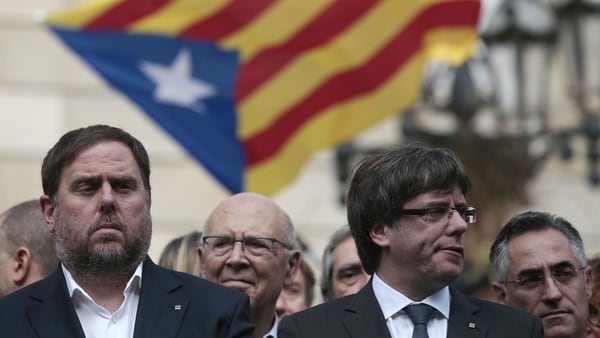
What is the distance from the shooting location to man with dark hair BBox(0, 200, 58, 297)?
7852 millimetres

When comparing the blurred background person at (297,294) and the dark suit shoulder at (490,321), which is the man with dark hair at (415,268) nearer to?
the dark suit shoulder at (490,321)

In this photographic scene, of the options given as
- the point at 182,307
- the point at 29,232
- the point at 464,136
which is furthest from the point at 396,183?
the point at 464,136

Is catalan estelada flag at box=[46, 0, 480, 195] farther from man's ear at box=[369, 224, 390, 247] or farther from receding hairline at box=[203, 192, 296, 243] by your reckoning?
man's ear at box=[369, 224, 390, 247]

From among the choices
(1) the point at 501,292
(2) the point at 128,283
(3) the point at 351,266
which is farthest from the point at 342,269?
(2) the point at 128,283

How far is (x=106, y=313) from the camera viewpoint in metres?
6.59

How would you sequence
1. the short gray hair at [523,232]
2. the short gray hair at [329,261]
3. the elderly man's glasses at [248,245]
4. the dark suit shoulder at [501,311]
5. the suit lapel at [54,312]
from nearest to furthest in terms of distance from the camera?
the suit lapel at [54,312]
the dark suit shoulder at [501,311]
the short gray hair at [523,232]
the elderly man's glasses at [248,245]
the short gray hair at [329,261]

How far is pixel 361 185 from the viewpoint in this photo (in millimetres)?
6891

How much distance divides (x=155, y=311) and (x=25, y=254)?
1412 mm

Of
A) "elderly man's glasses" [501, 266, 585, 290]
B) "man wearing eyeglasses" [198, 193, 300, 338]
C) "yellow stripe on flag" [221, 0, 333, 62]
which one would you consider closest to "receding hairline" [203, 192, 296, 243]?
"man wearing eyeglasses" [198, 193, 300, 338]

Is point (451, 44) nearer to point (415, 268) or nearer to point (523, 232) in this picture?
point (523, 232)

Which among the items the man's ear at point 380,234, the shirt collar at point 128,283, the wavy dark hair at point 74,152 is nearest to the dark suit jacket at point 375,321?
the man's ear at point 380,234

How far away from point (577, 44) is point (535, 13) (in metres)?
0.47

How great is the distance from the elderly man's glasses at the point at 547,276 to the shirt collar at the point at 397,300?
865mm

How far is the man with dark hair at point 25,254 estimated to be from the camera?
785 centimetres
